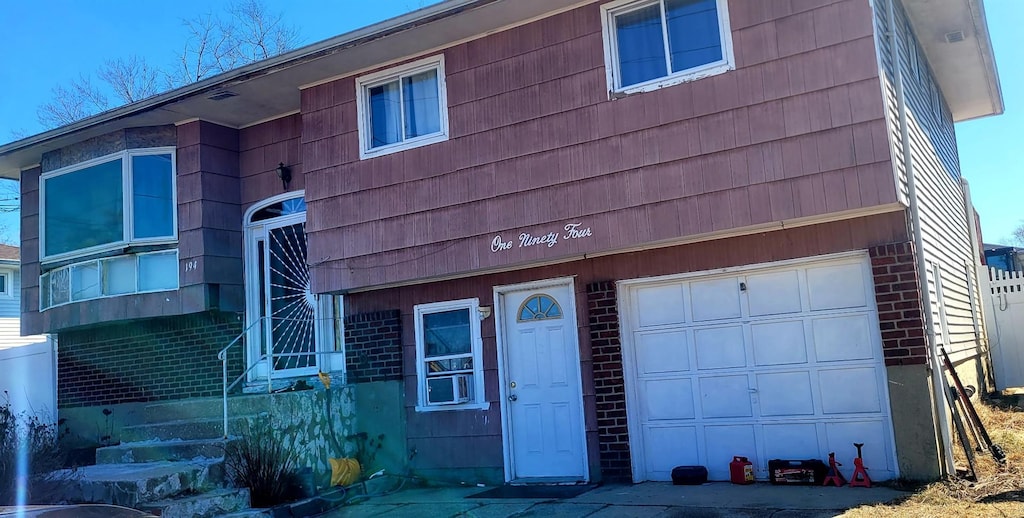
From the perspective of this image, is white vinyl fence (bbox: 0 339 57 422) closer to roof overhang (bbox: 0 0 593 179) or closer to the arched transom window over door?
roof overhang (bbox: 0 0 593 179)

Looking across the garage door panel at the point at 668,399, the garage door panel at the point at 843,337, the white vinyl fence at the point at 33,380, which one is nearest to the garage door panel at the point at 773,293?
the garage door panel at the point at 843,337

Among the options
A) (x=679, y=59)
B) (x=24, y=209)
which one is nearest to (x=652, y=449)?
(x=679, y=59)

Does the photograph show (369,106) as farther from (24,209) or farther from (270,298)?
(24,209)

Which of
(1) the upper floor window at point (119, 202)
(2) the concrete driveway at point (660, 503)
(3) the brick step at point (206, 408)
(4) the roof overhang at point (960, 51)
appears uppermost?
(4) the roof overhang at point (960, 51)

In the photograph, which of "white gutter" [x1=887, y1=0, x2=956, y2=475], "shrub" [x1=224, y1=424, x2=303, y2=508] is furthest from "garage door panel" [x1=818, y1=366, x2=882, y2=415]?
"shrub" [x1=224, y1=424, x2=303, y2=508]

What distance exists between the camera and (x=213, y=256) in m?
11.2

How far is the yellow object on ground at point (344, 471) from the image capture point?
30.9ft

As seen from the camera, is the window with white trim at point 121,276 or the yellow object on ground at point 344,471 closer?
the yellow object on ground at point 344,471

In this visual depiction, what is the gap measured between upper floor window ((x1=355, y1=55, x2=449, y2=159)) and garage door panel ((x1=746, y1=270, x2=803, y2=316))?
12.5ft

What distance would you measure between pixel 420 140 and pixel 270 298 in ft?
11.7

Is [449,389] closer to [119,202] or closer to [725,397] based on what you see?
[725,397]

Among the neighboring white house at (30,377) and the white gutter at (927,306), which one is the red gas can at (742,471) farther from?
the neighboring white house at (30,377)

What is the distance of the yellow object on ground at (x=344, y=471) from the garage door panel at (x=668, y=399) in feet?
11.5

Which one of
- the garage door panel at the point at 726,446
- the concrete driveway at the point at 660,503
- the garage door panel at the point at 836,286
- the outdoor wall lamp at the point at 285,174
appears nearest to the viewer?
the concrete driveway at the point at 660,503
